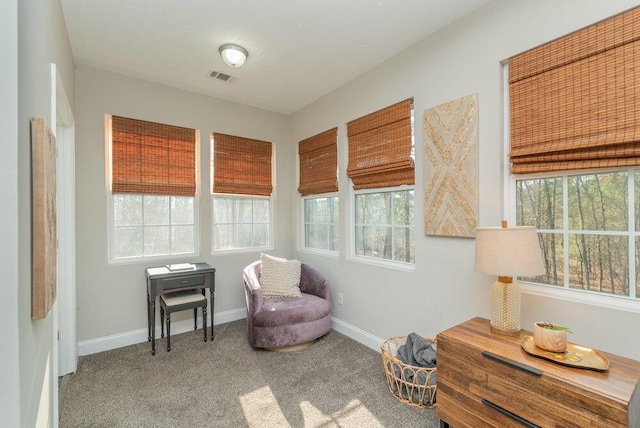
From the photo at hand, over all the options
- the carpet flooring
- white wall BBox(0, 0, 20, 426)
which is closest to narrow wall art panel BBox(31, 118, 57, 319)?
white wall BBox(0, 0, 20, 426)

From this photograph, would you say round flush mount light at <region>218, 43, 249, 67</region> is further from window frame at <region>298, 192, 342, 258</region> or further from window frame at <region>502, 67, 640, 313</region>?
window frame at <region>502, 67, 640, 313</region>

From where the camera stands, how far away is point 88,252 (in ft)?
9.29

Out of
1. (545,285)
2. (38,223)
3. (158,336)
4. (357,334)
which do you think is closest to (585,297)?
(545,285)

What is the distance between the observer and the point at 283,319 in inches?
109

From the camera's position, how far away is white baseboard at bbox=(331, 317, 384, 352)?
2844mm

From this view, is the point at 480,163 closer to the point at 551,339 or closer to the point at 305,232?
the point at 551,339

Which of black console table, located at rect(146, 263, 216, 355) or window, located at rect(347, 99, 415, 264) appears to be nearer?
window, located at rect(347, 99, 415, 264)

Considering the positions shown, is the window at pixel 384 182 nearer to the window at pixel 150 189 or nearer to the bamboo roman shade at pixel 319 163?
the bamboo roman shade at pixel 319 163

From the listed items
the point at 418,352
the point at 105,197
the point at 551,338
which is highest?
the point at 105,197

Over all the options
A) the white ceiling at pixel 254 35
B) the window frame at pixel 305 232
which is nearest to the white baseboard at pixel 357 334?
the window frame at pixel 305 232

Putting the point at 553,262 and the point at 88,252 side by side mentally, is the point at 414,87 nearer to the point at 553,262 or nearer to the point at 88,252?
the point at 553,262

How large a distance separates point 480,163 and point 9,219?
237cm

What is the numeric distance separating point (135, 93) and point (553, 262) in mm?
3905

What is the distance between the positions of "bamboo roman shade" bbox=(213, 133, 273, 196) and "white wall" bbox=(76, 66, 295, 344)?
12 centimetres
